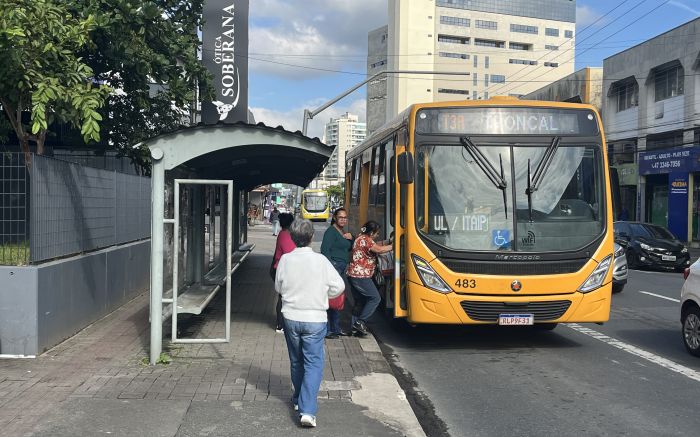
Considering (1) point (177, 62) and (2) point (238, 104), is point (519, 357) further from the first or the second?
(2) point (238, 104)

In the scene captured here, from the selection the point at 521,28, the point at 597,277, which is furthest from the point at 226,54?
the point at 521,28

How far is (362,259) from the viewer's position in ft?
29.5

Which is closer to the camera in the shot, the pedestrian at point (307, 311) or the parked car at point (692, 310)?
the pedestrian at point (307, 311)

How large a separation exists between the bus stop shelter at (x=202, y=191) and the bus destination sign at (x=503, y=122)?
1439mm

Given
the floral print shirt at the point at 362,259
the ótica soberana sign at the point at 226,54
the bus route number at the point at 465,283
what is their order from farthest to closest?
the ótica soberana sign at the point at 226,54, the floral print shirt at the point at 362,259, the bus route number at the point at 465,283

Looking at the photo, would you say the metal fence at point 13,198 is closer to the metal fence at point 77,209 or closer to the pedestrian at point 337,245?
the metal fence at point 77,209

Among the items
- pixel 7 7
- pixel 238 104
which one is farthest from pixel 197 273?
pixel 238 104

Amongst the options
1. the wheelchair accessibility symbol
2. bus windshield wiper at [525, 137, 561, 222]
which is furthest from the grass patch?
bus windshield wiper at [525, 137, 561, 222]

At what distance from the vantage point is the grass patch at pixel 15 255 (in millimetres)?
7438

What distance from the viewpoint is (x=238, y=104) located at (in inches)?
680

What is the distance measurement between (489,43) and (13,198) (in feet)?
326

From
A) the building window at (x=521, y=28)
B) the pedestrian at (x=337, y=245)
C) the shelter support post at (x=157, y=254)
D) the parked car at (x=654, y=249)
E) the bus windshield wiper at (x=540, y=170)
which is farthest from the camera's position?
the building window at (x=521, y=28)

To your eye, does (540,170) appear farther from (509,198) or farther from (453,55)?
(453,55)

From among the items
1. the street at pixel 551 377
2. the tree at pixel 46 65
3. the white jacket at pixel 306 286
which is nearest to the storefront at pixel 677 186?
the street at pixel 551 377
